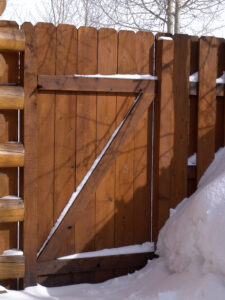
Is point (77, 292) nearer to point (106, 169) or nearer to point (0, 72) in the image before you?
point (106, 169)

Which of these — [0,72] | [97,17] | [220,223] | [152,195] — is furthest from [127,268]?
Answer: [97,17]

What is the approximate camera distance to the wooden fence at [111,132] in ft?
12.3

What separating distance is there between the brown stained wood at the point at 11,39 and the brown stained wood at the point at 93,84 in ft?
1.08

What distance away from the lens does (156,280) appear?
146 inches

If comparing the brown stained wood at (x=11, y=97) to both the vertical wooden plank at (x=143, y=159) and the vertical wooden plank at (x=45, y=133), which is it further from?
the vertical wooden plank at (x=143, y=159)

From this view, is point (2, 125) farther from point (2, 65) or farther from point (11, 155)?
point (2, 65)

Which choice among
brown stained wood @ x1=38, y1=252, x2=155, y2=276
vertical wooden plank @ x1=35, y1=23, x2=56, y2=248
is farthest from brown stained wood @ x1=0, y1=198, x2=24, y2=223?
brown stained wood @ x1=38, y1=252, x2=155, y2=276

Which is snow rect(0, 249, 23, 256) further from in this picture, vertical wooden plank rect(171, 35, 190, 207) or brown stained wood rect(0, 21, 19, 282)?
vertical wooden plank rect(171, 35, 190, 207)

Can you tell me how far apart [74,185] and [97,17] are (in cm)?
1129

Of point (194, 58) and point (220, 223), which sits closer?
point (220, 223)

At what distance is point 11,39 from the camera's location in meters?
3.56

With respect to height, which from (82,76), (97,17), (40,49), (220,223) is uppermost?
(97,17)

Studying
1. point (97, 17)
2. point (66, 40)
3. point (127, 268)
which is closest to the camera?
point (66, 40)

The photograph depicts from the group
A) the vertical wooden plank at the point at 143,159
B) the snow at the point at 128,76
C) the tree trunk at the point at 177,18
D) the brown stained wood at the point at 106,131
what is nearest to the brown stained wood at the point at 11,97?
the snow at the point at 128,76
